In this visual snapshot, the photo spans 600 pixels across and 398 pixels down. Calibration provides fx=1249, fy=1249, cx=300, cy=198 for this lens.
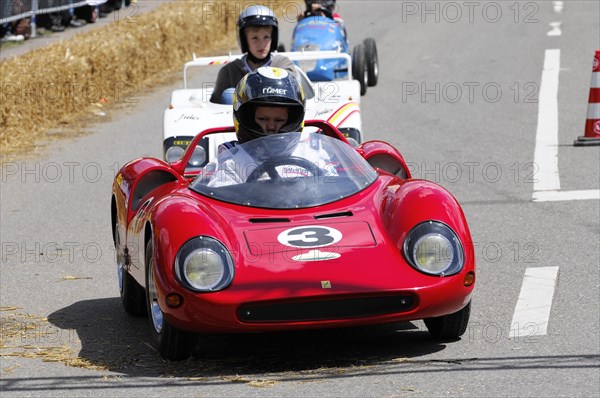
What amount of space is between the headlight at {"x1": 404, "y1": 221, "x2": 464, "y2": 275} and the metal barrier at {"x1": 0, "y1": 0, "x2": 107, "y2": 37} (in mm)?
16154

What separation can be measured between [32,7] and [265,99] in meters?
16.2

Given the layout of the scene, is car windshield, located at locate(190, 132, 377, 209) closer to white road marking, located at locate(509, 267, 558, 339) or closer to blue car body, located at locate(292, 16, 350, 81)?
white road marking, located at locate(509, 267, 558, 339)

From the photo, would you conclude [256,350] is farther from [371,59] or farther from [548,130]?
[371,59]

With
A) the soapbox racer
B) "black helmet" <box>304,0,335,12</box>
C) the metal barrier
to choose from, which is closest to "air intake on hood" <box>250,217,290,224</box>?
the soapbox racer

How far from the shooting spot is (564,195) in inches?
420

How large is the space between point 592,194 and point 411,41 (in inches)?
462

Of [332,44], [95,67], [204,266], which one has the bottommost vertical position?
[95,67]

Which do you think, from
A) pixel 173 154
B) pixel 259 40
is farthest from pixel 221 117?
pixel 259 40

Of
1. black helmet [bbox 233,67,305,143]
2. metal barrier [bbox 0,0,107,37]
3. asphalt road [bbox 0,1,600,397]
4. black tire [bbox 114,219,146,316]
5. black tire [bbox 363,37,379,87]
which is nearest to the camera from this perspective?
asphalt road [bbox 0,1,600,397]

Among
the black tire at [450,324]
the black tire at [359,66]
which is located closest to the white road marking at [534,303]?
the black tire at [450,324]

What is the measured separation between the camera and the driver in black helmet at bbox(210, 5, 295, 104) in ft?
35.1

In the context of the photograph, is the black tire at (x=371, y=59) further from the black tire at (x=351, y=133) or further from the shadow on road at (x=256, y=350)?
the shadow on road at (x=256, y=350)

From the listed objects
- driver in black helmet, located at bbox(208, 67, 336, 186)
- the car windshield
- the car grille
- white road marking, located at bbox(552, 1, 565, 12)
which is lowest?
white road marking, located at bbox(552, 1, 565, 12)

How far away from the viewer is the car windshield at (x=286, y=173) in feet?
22.2
